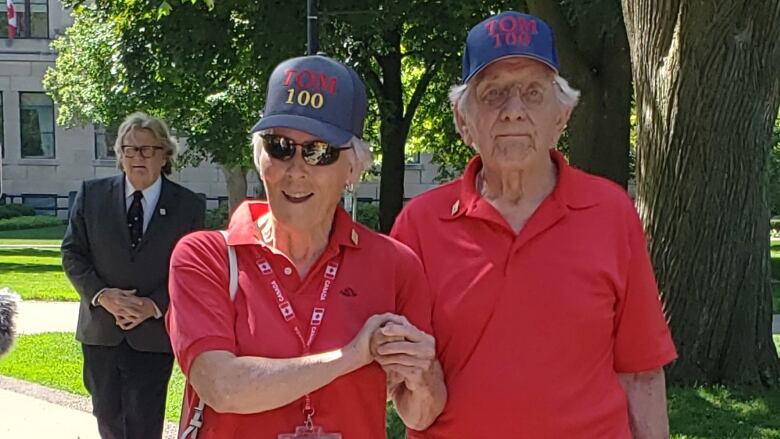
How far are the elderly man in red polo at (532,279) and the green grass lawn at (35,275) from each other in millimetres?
12342

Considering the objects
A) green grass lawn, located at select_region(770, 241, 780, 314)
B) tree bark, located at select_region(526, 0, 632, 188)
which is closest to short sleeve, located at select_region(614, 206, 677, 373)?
tree bark, located at select_region(526, 0, 632, 188)

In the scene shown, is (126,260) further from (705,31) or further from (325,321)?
(705,31)

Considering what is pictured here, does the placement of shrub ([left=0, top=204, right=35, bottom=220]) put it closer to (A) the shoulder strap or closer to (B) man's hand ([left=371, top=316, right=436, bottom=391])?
(A) the shoulder strap

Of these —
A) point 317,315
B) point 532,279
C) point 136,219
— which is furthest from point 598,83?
point 317,315

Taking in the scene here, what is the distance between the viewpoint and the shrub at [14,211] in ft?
124

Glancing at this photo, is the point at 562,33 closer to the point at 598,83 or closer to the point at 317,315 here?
the point at 598,83

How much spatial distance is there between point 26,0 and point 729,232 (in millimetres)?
40198

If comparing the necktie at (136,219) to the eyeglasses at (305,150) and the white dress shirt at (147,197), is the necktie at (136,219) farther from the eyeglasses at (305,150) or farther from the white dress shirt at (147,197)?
the eyeglasses at (305,150)

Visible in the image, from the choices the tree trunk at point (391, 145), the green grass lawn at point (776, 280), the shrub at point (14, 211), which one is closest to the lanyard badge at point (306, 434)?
the green grass lawn at point (776, 280)

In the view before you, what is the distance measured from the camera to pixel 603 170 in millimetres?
9719

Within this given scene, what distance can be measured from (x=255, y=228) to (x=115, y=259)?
112 inches

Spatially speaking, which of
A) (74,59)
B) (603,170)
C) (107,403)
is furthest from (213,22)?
(74,59)

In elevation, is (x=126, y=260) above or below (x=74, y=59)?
below

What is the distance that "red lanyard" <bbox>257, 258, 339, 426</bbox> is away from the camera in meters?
2.22
